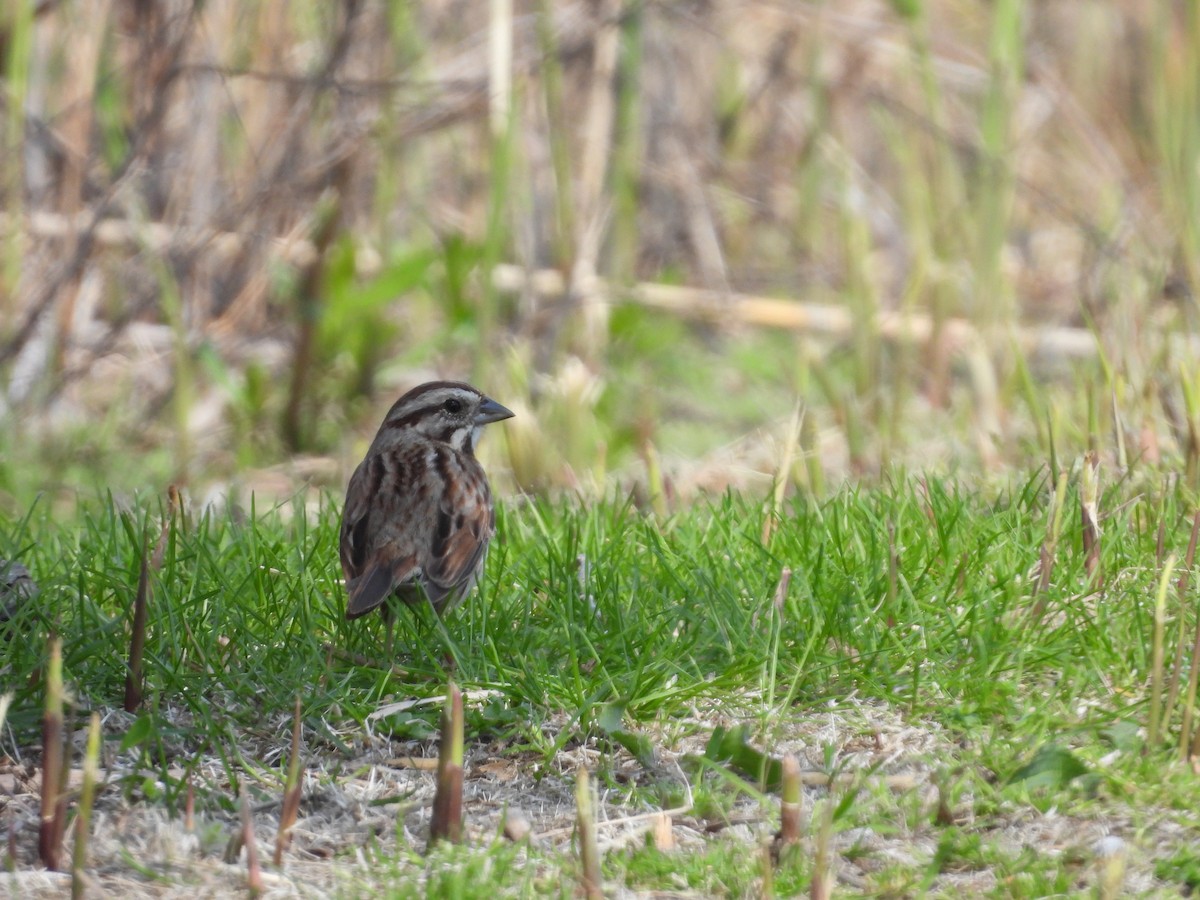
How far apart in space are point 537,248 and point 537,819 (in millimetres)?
6686

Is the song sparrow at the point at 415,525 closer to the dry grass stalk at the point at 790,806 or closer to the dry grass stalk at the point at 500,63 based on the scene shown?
the dry grass stalk at the point at 790,806

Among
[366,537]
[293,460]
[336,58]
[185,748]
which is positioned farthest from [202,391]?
[185,748]

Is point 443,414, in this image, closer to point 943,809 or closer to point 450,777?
point 450,777

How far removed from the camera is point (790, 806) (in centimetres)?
283

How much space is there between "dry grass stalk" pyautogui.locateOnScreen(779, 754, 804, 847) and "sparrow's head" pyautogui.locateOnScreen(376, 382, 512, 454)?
2.26m

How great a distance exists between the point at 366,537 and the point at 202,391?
4.85 metres

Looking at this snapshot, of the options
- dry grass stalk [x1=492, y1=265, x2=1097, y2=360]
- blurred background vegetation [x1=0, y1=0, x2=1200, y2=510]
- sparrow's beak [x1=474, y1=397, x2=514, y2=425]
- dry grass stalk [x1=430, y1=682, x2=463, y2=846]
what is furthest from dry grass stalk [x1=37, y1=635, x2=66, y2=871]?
dry grass stalk [x1=492, y1=265, x2=1097, y2=360]

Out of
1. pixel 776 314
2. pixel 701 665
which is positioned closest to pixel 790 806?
pixel 701 665

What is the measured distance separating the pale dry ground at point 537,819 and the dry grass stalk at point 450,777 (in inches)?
3.1

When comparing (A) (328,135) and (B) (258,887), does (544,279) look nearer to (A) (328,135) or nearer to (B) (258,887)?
(A) (328,135)

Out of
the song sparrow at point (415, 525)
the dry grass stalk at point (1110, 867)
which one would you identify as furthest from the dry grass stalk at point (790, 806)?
the song sparrow at point (415, 525)

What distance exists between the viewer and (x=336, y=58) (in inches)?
267

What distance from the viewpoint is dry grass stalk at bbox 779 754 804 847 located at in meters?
2.74

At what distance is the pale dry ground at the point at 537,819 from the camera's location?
288 cm
